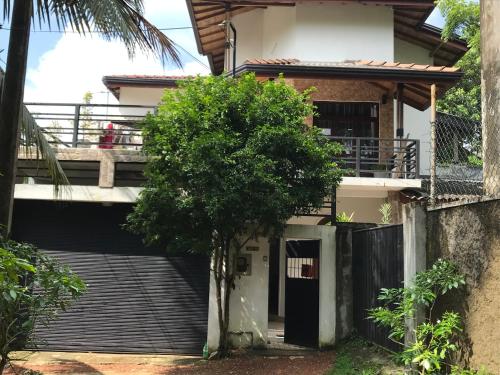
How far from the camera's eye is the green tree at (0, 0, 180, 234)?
229 inches

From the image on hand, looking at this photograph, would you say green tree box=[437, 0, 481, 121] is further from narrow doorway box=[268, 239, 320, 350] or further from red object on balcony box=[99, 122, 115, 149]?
red object on balcony box=[99, 122, 115, 149]

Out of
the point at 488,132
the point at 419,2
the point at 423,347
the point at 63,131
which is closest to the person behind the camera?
the point at 488,132

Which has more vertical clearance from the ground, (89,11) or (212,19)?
(212,19)

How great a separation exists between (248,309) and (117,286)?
9.16ft

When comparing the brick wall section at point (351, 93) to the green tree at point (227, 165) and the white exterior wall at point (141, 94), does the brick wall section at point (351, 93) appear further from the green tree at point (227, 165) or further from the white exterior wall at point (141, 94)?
the white exterior wall at point (141, 94)

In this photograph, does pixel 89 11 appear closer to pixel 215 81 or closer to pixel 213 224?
pixel 215 81

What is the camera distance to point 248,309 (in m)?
9.67

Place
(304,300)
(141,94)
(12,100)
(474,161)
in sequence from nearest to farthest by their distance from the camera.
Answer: (12,100) → (304,300) → (474,161) → (141,94)

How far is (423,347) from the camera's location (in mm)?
5293

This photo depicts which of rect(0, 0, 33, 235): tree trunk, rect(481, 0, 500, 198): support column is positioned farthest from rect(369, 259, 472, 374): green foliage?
rect(0, 0, 33, 235): tree trunk

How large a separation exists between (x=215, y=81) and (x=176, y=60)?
49.5 inches

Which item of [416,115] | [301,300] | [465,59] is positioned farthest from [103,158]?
[465,59]

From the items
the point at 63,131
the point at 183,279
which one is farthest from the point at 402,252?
the point at 63,131

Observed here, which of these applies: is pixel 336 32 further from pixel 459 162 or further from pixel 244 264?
pixel 244 264
